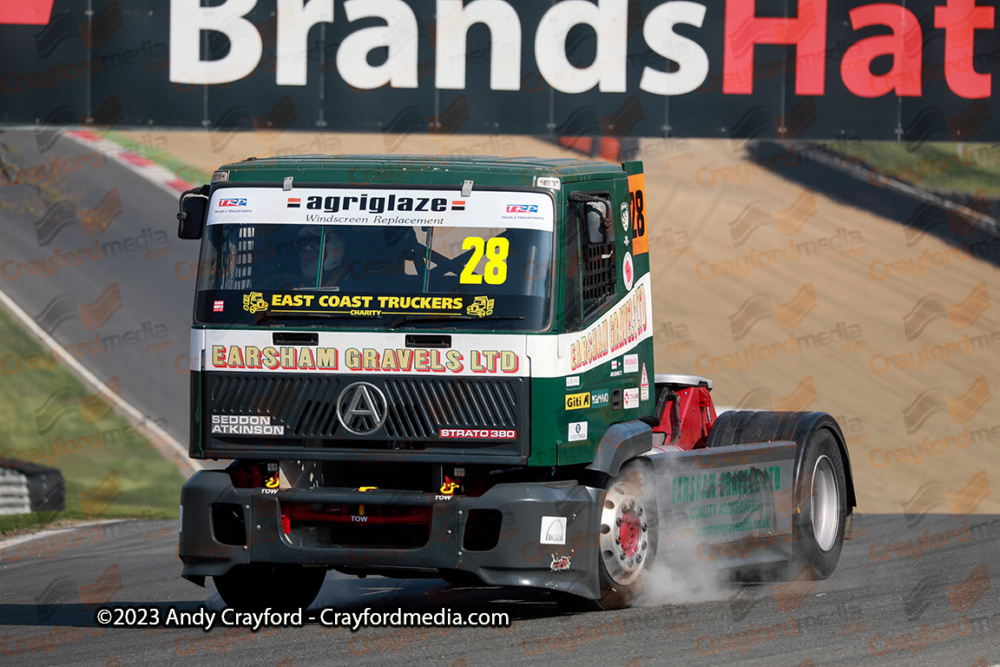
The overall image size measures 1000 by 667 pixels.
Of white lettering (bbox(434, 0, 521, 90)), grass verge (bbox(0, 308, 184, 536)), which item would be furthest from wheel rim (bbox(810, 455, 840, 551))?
white lettering (bbox(434, 0, 521, 90))

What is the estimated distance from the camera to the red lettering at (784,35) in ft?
63.3

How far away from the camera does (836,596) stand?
9.78m

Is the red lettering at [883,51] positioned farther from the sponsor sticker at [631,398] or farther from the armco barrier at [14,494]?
the armco barrier at [14,494]

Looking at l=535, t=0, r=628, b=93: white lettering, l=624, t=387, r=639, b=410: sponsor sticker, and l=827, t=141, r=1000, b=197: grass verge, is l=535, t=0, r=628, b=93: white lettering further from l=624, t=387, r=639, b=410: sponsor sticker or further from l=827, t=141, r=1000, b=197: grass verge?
l=624, t=387, r=639, b=410: sponsor sticker

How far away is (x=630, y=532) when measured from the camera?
9.17 metres

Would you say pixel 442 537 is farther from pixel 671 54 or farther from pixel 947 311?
pixel 947 311

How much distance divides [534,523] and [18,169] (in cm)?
1398

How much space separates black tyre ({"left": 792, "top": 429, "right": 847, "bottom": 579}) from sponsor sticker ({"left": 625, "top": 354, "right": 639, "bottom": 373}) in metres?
1.94

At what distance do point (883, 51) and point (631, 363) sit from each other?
11.2 metres

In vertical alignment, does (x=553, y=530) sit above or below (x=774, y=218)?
below

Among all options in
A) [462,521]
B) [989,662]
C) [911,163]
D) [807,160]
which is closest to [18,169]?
[807,160]

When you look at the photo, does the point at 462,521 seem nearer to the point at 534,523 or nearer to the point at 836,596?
the point at 534,523

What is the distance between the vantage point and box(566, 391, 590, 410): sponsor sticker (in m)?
8.62

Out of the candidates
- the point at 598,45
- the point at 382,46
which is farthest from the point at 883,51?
the point at 382,46
